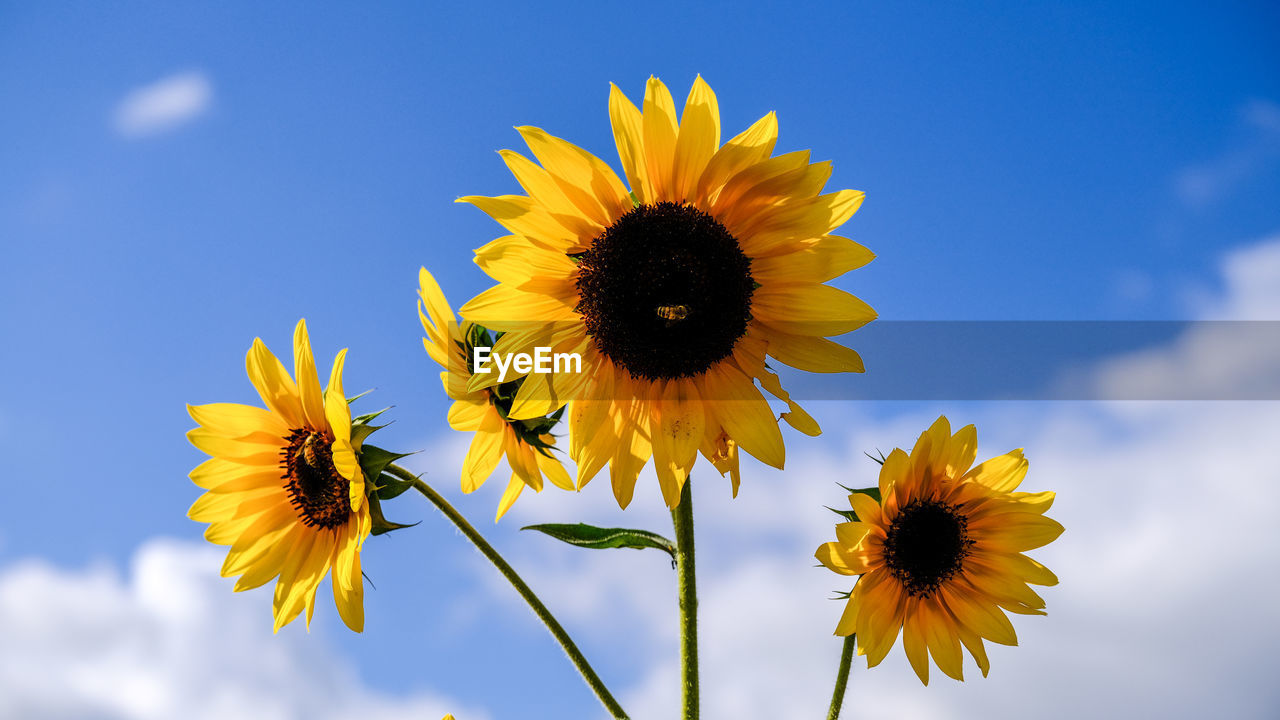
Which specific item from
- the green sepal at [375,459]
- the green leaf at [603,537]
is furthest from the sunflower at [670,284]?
the green sepal at [375,459]

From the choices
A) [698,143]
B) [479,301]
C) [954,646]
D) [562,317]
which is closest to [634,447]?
[562,317]

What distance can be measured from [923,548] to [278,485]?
200cm

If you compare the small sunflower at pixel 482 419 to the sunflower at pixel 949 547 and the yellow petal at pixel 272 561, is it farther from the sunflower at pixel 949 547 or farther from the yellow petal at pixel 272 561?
the sunflower at pixel 949 547

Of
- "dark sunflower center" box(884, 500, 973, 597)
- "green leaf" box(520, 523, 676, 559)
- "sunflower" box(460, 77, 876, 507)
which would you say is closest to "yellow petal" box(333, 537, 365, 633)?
"green leaf" box(520, 523, 676, 559)

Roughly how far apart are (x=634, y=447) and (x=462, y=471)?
0.56m

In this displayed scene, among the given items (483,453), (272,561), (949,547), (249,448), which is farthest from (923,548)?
(249,448)

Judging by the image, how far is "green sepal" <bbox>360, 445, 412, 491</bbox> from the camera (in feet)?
8.32

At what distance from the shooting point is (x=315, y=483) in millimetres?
2781

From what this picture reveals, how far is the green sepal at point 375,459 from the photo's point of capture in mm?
2537

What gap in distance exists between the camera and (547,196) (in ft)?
7.76

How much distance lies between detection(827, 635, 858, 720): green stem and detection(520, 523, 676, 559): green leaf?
58cm

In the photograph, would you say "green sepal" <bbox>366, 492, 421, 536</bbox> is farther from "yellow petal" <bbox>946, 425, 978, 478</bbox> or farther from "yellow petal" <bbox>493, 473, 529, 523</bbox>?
"yellow petal" <bbox>946, 425, 978, 478</bbox>

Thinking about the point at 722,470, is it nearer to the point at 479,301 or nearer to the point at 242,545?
the point at 479,301

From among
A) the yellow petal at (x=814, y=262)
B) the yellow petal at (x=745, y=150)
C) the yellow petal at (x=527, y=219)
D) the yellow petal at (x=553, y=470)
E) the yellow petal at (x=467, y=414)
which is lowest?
the yellow petal at (x=553, y=470)
